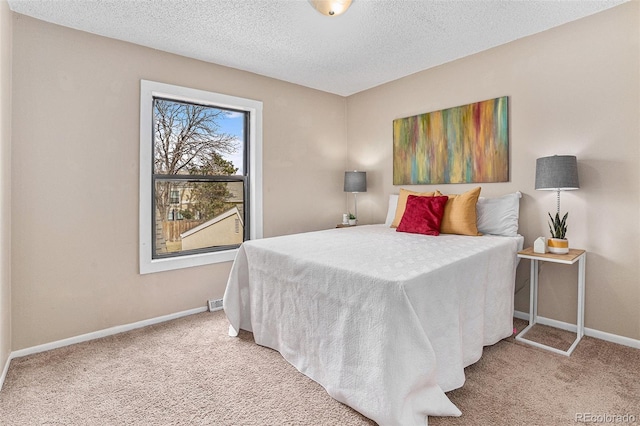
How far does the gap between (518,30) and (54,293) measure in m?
Answer: 4.24

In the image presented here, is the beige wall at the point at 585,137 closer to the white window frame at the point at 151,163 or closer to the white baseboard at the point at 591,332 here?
the white baseboard at the point at 591,332

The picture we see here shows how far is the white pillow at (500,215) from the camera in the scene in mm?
2811

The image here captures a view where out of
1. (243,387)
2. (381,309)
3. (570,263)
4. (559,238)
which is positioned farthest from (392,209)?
(243,387)

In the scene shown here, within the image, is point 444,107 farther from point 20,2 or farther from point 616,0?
point 20,2

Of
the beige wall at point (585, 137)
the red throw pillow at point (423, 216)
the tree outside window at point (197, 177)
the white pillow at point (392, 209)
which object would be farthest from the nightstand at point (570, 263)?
the tree outside window at point (197, 177)

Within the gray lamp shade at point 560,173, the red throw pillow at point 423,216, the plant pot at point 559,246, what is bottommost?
the plant pot at point 559,246

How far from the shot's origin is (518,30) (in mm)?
2748

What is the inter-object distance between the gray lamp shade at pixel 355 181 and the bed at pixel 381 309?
1392mm

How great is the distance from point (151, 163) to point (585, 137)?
141 inches

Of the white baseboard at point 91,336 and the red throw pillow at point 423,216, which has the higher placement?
the red throw pillow at point 423,216

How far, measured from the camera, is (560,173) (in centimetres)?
242

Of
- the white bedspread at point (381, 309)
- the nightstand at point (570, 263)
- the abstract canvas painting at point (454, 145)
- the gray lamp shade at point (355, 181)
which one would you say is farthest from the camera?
the gray lamp shade at point (355, 181)

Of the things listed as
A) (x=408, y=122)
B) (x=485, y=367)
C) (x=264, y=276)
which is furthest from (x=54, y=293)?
(x=408, y=122)

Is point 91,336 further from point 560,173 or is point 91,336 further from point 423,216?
point 560,173
